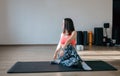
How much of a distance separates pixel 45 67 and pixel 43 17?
3.82 m

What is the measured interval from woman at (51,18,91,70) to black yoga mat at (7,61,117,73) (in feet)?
0.44

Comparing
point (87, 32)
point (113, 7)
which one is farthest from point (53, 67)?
point (113, 7)

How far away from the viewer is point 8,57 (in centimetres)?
588

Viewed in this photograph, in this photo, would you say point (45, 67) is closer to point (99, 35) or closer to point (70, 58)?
point (70, 58)

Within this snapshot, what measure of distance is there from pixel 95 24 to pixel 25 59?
3.57 m

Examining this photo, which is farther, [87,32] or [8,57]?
[87,32]

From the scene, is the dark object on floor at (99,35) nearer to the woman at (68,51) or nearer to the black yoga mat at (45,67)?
the black yoga mat at (45,67)

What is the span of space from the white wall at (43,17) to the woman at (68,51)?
10.8 feet

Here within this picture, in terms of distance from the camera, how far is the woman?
468 centimetres

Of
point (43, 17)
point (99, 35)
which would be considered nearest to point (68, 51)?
point (99, 35)

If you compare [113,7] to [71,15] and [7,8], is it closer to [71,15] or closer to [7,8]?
[71,15]

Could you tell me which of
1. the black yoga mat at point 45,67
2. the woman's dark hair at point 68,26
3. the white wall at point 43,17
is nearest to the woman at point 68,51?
the woman's dark hair at point 68,26

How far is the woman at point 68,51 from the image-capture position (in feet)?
15.3

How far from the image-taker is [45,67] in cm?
467
